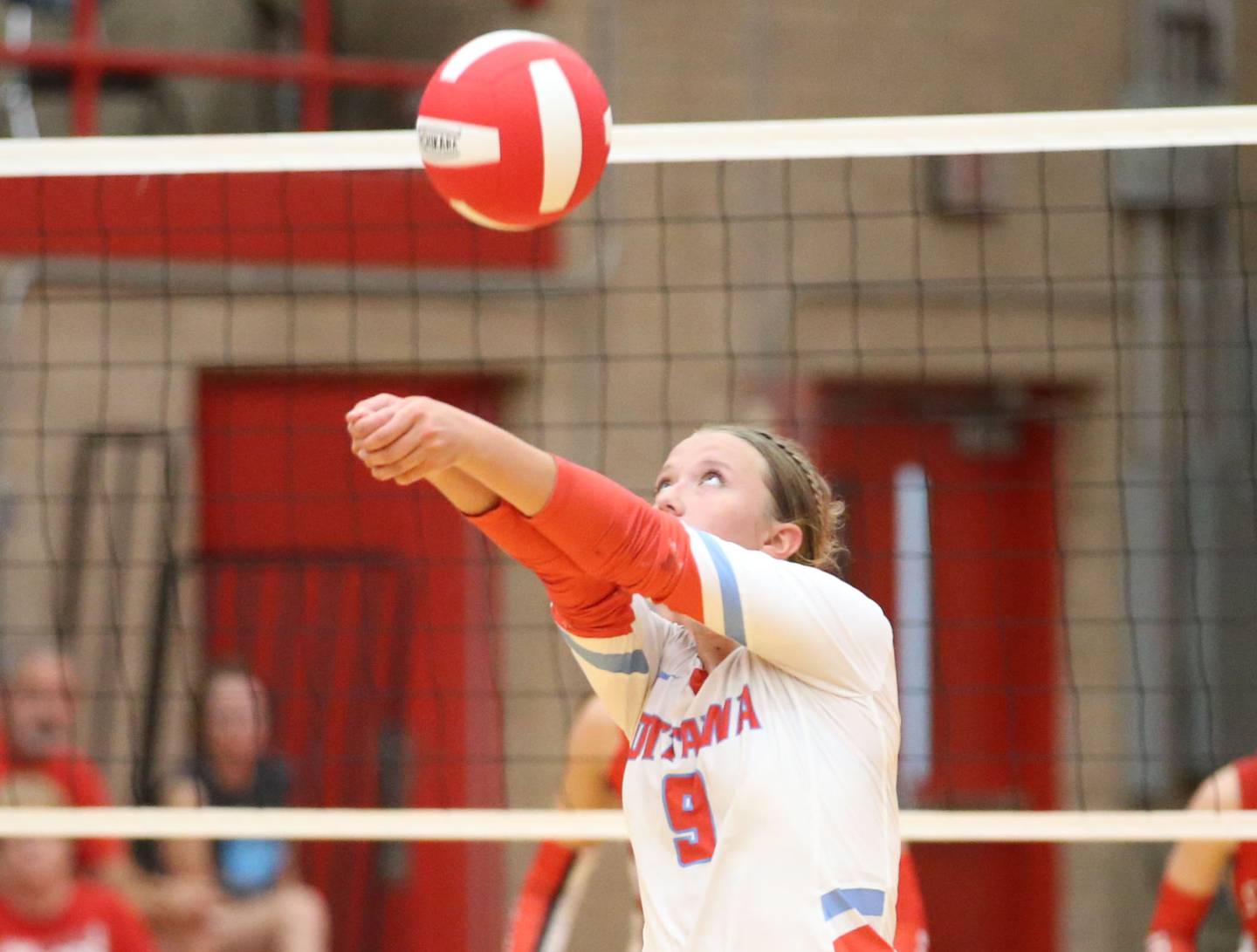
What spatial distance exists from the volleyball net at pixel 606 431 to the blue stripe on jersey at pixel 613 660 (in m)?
3.89

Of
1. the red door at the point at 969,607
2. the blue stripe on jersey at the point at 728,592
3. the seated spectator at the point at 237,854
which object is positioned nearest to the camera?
the blue stripe on jersey at the point at 728,592

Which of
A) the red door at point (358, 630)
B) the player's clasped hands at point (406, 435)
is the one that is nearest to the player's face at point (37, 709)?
the red door at point (358, 630)

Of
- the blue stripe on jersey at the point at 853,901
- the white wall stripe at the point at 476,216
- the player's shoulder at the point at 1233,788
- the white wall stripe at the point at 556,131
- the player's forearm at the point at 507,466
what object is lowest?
Result: the player's shoulder at the point at 1233,788

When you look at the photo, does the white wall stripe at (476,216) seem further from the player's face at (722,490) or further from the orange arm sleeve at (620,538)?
the orange arm sleeve at (620,538)

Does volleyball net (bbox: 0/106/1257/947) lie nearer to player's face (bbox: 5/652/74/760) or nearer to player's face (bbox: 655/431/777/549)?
player's face (bbox: 5/652/74/760)

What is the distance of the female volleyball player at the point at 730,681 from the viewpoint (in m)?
2.39

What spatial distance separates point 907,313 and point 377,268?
227 cm

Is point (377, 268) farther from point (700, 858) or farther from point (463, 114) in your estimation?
point (700, 858)

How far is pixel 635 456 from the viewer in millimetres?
7621

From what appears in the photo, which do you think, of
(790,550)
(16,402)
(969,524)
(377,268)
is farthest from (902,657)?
(790,550)

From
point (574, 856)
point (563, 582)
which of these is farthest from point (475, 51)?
point (574, 856)

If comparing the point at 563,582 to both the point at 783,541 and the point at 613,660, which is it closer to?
the point at 613,660

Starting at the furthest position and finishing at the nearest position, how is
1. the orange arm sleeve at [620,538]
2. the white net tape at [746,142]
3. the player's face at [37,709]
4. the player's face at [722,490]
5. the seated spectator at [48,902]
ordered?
1. the player's face at [37,709]
2. the seated spectator at [48,902]
3. the white net tape at [746,142]
4. the player's face at [722,490]
5. the orange arm sleeve at [620,538]

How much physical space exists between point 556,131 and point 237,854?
392 cm
